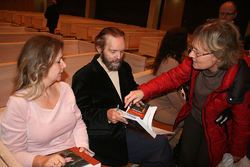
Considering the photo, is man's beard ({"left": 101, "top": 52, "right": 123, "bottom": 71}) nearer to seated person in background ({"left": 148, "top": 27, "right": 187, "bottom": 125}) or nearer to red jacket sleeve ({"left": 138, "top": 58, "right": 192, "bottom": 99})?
red jacket sleeve ({"left": 138, "top": 58, "right": 192, "bottom": 99})

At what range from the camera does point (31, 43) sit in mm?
1315

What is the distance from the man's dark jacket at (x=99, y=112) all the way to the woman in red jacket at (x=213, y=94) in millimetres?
290

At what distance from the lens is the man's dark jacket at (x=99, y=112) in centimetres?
181

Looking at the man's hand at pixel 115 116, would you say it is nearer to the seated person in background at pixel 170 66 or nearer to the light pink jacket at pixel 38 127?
the light pink jacket at pixel 38 127

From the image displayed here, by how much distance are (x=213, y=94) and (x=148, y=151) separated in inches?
32.3

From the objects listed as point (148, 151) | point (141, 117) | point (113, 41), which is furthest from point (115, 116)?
point (113, 41)

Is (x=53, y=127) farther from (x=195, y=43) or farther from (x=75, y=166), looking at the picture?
(x=195, y=43)

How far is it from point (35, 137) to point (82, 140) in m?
0.40

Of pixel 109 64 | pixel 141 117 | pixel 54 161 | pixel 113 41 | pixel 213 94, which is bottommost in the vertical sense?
pixel 54 161

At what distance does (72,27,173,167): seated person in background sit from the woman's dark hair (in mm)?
744

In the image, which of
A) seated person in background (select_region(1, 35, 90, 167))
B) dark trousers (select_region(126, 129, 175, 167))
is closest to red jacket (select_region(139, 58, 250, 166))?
dark trousers (select_region(126, 129, 175, 167))

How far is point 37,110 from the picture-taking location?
1345 mm

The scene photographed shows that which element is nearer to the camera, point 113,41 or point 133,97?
point 133,97

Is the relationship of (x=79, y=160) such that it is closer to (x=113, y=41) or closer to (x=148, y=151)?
(x=148, y=151)
